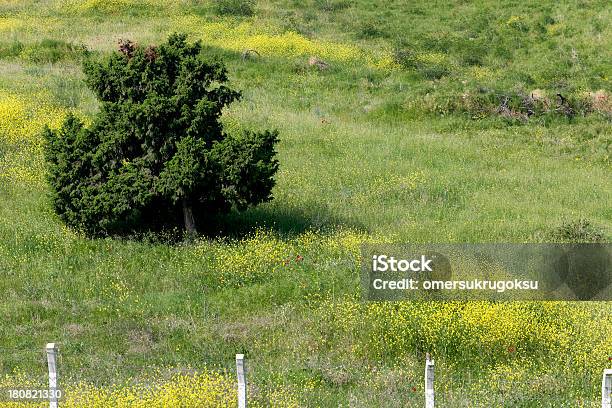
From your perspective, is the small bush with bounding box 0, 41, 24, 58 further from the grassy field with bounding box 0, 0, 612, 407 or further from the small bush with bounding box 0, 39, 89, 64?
the grassy field with bounding box 0, 0, 612, 407

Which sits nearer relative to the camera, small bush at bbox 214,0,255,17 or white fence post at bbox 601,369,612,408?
white fence post at bbox 601,369,612,408

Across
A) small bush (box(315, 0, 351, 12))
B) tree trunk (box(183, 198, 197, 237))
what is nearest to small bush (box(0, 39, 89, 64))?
small bush (box(315, 0, 351, 12))

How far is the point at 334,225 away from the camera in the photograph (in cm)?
1942

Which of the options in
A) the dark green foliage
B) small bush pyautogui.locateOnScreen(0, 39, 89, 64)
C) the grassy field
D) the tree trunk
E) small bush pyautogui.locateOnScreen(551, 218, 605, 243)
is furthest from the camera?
small bush pyautogui.locateOnScreen(0, 39, 89, 64)

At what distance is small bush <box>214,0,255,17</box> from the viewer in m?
43.0

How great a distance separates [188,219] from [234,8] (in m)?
27.0

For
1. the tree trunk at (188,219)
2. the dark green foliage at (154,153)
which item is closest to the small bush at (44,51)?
the dark green foliage at (154,153)

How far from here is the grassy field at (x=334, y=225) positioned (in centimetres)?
1307

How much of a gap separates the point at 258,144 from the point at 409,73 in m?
18.4

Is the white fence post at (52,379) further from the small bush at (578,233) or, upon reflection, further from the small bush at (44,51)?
the small bush at (44,51)

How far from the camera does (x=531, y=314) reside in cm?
1441

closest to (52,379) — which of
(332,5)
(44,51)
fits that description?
(44,51)

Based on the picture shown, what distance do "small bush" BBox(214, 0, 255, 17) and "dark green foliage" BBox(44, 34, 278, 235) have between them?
24648 millimetres

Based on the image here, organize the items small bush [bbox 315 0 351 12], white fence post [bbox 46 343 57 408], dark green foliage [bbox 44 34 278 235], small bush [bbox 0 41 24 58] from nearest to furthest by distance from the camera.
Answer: white fence post [bbox 46 343 57 408] → dark green foliage [bbox 44 34 278 235] → small bush [bbox 0 41 24 58] → small bush [bbox 315 0 351 12]
